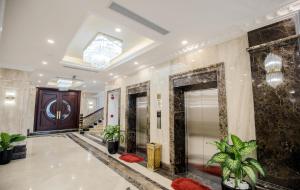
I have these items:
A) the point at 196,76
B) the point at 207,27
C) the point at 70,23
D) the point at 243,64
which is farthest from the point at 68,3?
the point at 243,64

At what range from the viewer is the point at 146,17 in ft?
8.99

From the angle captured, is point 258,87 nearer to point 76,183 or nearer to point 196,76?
point 196,76

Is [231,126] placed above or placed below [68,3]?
below

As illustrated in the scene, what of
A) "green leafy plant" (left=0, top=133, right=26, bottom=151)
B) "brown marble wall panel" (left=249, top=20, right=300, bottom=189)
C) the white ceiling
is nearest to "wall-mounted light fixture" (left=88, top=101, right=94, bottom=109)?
"green leafy plant" (left=0, top=133, right=26, bottom=151)

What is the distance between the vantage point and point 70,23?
116 inches

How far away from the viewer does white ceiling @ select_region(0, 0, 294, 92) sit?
239 cm

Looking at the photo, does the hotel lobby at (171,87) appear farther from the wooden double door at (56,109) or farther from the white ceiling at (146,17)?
the wooden double door at (56,109)

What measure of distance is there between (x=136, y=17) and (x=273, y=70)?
2.49 metres


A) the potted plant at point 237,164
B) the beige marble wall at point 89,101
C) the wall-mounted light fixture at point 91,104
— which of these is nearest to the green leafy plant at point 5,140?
the potted plant at point 237,164

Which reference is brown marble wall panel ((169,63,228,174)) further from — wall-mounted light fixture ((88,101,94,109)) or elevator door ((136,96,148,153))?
wall-mounted light fixture ((88,101,94,109))

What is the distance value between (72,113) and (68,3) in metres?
11.8

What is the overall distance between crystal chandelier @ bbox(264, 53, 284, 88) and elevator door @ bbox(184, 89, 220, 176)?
1324 millimetres

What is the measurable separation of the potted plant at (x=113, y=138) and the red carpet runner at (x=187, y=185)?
3030mm

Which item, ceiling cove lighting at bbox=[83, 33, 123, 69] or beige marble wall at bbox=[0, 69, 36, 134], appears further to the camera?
beige marble wall at bbox=[0, 69, 36, 134]
